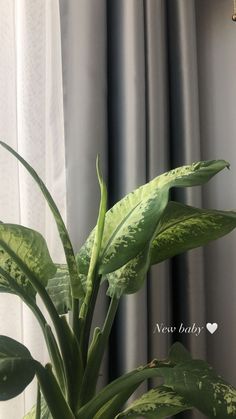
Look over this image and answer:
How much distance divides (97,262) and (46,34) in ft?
1.67

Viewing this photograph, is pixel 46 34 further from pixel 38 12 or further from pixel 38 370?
pixel 38 370

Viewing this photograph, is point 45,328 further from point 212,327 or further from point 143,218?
point 212,327

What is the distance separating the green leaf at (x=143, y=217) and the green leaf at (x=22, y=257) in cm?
8

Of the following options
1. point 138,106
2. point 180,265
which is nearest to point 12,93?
point 138,106

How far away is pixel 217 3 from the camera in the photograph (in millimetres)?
1230

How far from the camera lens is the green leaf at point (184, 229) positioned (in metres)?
0.71

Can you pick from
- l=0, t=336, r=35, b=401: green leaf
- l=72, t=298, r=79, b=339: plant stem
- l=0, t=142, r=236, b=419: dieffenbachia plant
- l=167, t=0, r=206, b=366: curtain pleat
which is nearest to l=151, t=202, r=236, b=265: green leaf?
l=0, t=142, r=236, b=419: dieffenbachia plant

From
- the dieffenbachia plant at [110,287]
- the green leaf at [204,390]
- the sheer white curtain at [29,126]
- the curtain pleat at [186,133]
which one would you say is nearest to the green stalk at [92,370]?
the dieffenbachia plant at [110,287]

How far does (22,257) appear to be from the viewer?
644 millimetres

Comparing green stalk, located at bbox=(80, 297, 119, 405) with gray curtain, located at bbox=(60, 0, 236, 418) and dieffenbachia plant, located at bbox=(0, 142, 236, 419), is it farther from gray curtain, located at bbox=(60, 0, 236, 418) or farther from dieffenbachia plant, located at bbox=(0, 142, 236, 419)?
gray curtain, located at bbox=(60, 0, 236, 418)

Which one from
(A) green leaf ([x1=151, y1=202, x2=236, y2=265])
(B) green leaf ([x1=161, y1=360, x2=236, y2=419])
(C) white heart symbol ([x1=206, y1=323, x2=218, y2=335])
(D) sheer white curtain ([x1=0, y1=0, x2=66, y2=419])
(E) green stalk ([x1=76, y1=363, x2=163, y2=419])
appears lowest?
(C) white heart symbol ([x1=206, y1=323, x2=218, y2=335])

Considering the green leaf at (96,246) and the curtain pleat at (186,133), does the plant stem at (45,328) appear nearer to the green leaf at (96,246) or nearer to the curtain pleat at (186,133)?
the green leaf at (96,246)

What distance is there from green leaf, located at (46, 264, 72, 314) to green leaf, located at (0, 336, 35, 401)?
155mm

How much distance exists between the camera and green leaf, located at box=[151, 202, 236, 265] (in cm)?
71
